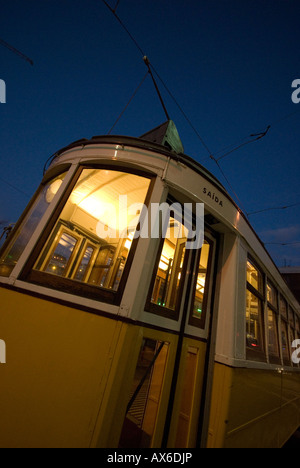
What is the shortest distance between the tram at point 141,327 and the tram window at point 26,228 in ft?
0.07

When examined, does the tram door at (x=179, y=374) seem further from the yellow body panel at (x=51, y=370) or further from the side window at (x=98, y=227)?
the side window at (x=98, y=227)

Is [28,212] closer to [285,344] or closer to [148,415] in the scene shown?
[148,415]

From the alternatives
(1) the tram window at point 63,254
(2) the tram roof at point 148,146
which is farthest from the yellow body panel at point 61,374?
(1) the tram window at point 63,254

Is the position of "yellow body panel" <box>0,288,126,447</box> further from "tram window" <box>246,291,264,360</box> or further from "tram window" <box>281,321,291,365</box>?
"tram window" <box>281,321,291,365</box>

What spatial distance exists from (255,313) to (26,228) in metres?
4.39

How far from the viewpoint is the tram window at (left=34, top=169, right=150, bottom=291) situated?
144 inches

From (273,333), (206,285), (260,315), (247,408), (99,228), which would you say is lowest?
(247,408)

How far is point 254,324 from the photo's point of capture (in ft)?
11.7

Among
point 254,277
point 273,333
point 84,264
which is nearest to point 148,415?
point 254,277

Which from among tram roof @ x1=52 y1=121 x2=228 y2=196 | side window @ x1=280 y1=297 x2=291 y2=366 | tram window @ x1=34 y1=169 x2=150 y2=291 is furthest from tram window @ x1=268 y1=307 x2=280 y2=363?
tram window @ x1=34 y1=169 x2=150 y2=291

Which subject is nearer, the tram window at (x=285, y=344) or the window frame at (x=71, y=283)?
the window frame at (x=71, y=283)

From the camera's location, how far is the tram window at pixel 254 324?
129 inches

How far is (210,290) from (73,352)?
2.14m

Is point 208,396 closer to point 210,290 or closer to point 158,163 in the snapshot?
point 210,290
